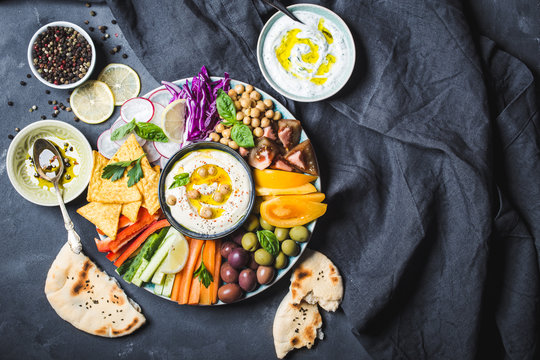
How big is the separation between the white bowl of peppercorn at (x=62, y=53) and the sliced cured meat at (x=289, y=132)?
58.4 inches

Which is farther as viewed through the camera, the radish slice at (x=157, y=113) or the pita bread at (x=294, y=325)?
the pita bread at (x=294, y=325)

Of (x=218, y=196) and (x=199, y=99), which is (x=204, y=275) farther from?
(x=199, y=99)

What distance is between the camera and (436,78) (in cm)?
268

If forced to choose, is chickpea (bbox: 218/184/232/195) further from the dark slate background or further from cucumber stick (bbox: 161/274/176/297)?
the dark slate background

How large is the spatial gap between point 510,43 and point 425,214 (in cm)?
145

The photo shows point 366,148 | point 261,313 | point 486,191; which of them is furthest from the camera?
point 261,313

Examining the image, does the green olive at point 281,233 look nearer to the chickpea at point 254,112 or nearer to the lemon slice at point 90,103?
the chickpea at point 254,112

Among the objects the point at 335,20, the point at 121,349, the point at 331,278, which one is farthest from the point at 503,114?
the point at 121,349

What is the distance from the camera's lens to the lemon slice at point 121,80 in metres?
2.95

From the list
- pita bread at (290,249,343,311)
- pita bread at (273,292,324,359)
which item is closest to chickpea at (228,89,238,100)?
pita bread at (290,249,343,311)

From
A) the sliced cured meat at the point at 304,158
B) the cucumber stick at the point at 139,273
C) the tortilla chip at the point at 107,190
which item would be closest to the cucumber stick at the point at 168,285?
the cucumber stick at the point at 139,273

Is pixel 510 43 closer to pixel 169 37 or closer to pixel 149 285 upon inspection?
pixel 169 37

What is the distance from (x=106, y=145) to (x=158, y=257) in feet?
3.05

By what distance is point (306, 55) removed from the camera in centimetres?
265
